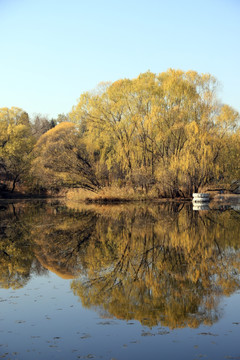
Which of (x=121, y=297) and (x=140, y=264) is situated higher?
(x=140, y=264)

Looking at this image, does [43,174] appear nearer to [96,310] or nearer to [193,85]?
[193,85]

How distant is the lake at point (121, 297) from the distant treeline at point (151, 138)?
21.3m

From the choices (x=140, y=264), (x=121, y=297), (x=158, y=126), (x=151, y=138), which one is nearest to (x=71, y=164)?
(x=151, y=138)

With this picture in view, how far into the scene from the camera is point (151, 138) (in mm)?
36469

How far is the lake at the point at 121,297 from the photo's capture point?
17.0 ft

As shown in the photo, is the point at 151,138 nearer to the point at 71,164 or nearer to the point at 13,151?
the point at 71,164

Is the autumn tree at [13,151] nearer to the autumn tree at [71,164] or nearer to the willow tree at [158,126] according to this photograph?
the autumn tree at [71,164]

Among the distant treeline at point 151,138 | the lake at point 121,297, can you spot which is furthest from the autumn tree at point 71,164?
the lake at point 121,297

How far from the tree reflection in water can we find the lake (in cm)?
2

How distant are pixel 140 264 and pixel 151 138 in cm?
2744

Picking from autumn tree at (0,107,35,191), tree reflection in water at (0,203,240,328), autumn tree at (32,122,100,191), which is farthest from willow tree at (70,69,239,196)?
tree reflection in water at (0,203,240,328)

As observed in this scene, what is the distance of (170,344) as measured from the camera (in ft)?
17.2

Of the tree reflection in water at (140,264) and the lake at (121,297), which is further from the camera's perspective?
the tree reflection in water at (140,264)

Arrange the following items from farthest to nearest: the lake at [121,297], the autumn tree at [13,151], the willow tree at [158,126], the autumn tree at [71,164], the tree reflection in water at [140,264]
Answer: the autumn tree at [13,151], the autumn tree at [71,164], the willow tree at [158,126], the tree reflection in water at [140,264], the lake at [121,297]
